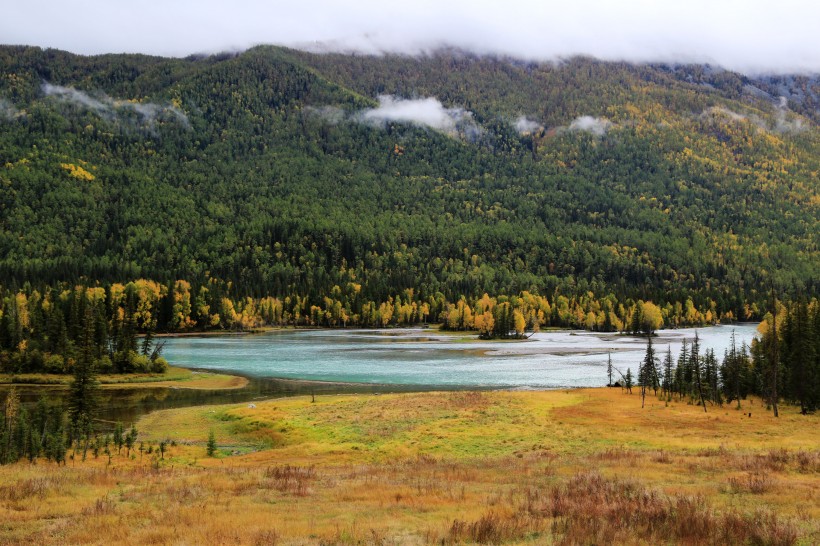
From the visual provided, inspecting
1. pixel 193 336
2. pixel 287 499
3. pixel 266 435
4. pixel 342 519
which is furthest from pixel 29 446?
pixel 193 336

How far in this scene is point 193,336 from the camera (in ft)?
639

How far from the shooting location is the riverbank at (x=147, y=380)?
92625 mm

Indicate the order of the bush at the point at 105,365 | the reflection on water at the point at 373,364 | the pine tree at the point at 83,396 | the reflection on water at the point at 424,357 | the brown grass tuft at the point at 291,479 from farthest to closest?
the reflection on water at the point at 424,357 → the bush at the point at 105,365 → the reflection on water at the point at 373,364 → the pine tree at the point at 83,396 → the brown grass tuft at the point at 291,479

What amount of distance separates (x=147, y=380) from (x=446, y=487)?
81435 mm

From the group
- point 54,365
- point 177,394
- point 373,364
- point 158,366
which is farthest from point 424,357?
point 54,365

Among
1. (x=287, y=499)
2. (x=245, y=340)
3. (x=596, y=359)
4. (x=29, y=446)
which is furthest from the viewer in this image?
(x=245, y=340)

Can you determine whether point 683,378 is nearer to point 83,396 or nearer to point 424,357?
point 424,357

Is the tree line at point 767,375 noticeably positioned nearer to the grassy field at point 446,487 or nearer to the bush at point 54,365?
the grassy field at point 446,487

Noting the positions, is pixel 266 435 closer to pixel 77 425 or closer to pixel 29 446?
pixel 77 425

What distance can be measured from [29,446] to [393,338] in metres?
146

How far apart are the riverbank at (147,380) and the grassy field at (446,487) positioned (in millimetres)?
35575

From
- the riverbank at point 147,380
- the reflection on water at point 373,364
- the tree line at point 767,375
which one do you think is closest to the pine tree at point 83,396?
the reflection on water at point 373,364

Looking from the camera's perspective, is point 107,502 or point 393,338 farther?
point 393,338

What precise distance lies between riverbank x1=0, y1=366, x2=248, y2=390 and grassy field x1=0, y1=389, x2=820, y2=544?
3557cm
